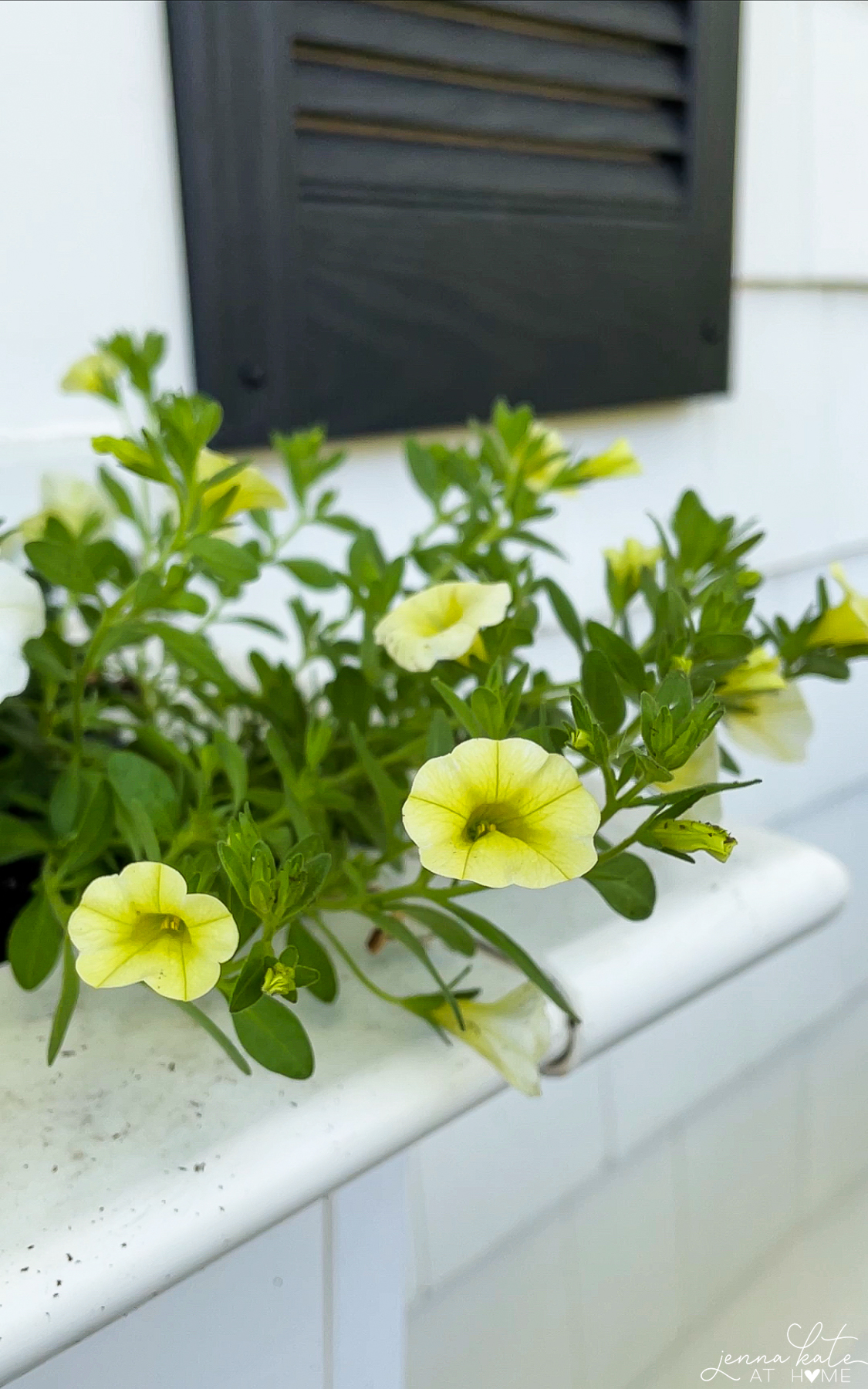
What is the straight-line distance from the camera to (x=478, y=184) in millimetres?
761

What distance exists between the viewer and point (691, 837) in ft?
0.89

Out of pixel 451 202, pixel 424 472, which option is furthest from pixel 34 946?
pixel 451 202

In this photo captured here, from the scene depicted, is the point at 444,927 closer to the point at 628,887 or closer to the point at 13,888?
the point at 628,887

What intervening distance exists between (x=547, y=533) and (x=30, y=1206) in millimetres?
683

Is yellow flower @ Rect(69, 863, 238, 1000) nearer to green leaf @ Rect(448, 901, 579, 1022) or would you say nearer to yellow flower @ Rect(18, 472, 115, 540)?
green leaf @ Rect(448, 901, 579, 1022)

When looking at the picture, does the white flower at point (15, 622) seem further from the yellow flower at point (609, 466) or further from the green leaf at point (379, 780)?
the yellow flower at point (609, 466)

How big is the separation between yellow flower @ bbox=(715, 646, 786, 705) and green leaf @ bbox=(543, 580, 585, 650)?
0.06 meters

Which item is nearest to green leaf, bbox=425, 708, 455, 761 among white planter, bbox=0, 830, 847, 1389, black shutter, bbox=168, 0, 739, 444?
white planter, bbox=0, 830, 847, 1389

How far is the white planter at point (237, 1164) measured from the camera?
0.27 m

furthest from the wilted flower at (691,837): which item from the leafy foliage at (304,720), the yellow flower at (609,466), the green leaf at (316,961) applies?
the yellow flower at (609,466)

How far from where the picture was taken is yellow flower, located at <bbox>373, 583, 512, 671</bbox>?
12.8 inches

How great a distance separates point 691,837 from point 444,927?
4.1 inches

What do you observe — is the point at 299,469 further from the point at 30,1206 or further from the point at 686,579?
the point at 30,1206

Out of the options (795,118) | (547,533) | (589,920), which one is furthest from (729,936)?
(795,118)
